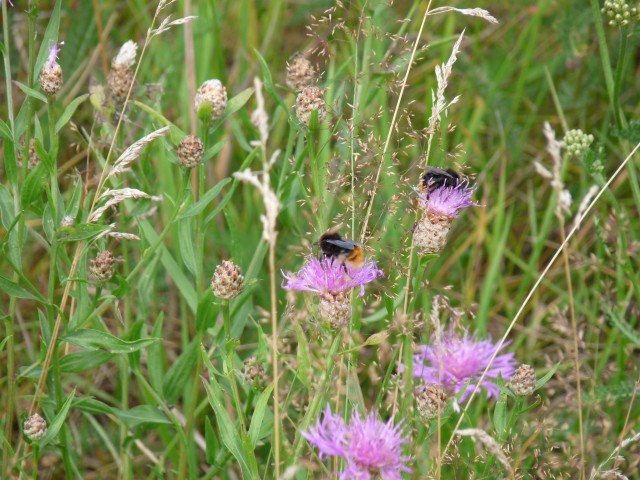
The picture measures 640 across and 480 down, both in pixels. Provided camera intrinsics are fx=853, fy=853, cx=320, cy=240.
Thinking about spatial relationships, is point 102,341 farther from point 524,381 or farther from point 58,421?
point 524,381

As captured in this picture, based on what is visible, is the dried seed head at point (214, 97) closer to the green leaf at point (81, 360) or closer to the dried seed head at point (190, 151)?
the dried seed head at point (190, 151)

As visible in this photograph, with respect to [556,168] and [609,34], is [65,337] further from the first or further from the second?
[609,34]

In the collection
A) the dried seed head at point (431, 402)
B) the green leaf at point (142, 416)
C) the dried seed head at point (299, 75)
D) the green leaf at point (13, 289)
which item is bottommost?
the green leaf at point (142, 416)

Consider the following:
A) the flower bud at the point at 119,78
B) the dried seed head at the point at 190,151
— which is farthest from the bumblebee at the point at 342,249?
the flower bud at the point at 119,78

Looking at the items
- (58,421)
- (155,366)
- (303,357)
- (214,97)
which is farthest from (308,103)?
(58,421)

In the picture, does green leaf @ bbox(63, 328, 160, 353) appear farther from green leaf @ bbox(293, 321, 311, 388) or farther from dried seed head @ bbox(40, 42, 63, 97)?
dried seed head @ bbox(40, 42, 63, 97)

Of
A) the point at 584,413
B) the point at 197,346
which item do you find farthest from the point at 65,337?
the point at 584,413

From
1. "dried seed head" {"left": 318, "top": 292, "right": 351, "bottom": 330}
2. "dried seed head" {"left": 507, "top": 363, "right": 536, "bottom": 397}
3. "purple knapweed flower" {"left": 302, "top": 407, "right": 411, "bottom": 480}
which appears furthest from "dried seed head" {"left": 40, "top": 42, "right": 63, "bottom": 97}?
"dried seed head" {"left": 507, "top": 363, "right": 536, "bottom": 397}

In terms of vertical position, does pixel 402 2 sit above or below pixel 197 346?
above
